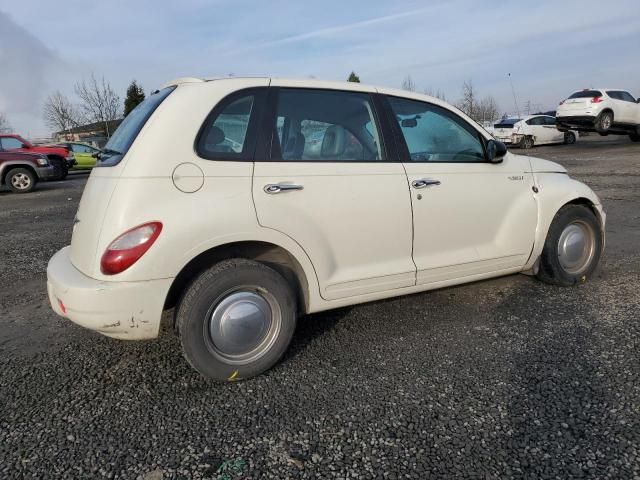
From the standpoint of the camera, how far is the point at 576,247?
4.17 meters

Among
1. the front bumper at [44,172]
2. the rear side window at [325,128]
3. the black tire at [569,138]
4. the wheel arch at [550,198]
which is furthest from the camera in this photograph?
the black tire at [569,138]

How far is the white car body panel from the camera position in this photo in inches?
101

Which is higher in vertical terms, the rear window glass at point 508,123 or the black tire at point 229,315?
the rear window glass at point 508,123

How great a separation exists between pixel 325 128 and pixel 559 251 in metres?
2.39

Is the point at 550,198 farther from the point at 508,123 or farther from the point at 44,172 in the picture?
the point at 508,123

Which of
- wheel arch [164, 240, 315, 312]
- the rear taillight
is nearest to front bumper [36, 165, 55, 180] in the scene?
wheel arch [164, 240, 315, 312]

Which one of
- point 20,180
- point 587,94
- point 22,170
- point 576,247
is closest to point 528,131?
point 587,94

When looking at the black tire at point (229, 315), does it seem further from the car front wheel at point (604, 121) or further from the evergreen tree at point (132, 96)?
the evergreen tree at point (132, 96)

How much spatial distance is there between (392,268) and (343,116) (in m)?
1.08

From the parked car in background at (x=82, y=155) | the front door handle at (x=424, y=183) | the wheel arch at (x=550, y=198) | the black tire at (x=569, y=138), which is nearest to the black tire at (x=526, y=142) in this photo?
the black tire at (x=569, y=138)

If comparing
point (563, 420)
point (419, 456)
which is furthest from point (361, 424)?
point (563, 420)

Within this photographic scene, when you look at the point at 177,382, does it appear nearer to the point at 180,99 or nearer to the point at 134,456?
the point at 134,456

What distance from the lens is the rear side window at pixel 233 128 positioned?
8.95ft

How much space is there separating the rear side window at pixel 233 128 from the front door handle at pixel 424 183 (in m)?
1.14
